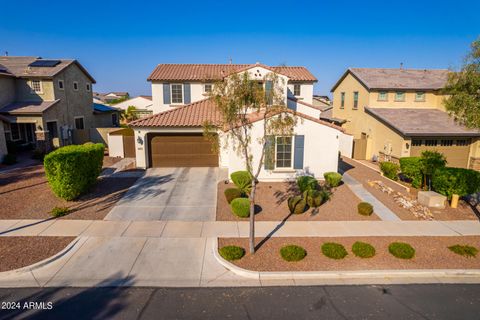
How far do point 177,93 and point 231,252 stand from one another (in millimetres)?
18769

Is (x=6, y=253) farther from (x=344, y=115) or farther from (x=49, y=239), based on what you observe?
(x=344, y=115)

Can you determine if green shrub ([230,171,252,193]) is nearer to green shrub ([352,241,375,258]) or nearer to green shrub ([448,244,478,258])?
green shrub ([352,241,375,258])

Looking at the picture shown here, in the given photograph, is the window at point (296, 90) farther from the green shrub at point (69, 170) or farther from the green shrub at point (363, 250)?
the green shrub at point (363, 250)

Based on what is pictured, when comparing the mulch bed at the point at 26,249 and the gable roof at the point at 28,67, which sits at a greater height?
the gable roof at the point at 28,67

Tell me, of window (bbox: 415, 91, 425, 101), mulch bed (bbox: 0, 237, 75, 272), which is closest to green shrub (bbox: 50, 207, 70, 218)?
mulch bed (bbox: 0, 237, 75, 272)

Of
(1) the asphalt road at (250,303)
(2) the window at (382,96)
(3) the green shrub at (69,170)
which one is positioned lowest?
(1) the asphalt road at (250,303)

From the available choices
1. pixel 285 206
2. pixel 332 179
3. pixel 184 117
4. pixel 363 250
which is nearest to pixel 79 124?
pixel 184 117

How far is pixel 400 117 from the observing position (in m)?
24.5

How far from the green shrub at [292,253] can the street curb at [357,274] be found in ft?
2.03

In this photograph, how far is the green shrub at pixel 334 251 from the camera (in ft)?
30.9

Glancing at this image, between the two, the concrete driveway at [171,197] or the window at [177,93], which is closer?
the concrete driveway at [171,197]

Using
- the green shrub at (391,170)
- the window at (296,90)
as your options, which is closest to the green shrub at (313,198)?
the green shrub at (391,170)

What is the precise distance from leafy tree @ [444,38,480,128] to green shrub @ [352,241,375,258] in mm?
6320

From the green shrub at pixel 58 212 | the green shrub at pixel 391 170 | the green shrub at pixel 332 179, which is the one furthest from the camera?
the green shrub at pixel 391 170
